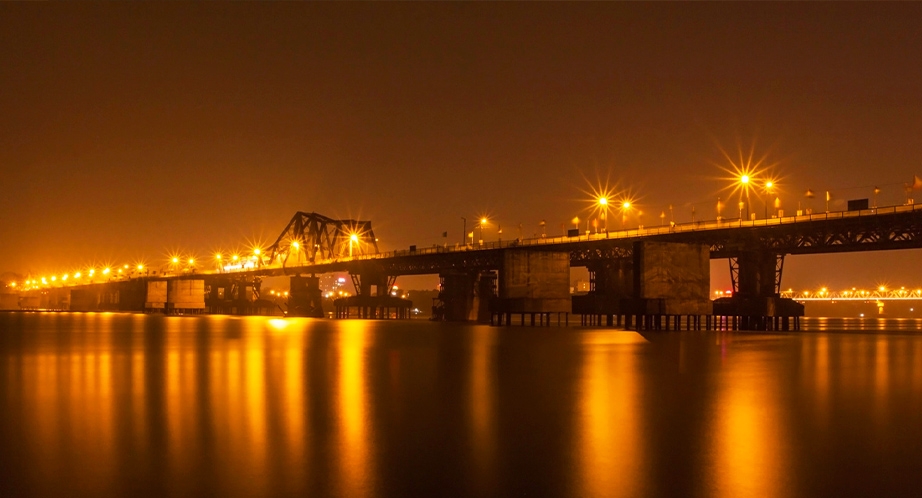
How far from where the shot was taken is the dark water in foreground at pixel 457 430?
1454 centimetres

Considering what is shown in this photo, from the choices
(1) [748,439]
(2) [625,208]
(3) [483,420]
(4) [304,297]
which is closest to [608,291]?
(2) [625,208]

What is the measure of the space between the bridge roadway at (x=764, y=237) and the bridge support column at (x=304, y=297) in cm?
4898

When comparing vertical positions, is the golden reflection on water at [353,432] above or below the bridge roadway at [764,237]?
below

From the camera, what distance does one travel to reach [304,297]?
180375mm

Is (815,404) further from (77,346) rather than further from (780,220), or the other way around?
(780,220)

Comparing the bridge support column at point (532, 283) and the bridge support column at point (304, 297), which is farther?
the bridge support column at point (304, 297)

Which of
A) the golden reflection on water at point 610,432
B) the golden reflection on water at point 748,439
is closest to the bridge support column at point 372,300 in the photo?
the golden reflection on water at point 610,432

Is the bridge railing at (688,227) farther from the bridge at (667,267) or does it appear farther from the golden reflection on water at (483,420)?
the golden reflection on water at (483,420)

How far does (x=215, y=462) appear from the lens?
52.1ft

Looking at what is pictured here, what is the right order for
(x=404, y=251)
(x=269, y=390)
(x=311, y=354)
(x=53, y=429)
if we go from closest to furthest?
(x=53, y=429) → (x=269, y=390) → (x=311, y=354) → (x=404, y=251)

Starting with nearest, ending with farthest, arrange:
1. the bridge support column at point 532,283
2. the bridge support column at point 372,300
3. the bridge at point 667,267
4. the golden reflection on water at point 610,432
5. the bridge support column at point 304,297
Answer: the golden reflection on water at point 610,432 < the bridge at point 667,267 < the bridge support column at point 532,283 < the bridge support column at point 372,300 < the bridge support column at point 304,297

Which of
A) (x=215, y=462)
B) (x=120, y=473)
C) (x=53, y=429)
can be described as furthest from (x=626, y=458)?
(x=53, y=429)

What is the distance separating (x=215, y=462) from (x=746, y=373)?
82.3ft

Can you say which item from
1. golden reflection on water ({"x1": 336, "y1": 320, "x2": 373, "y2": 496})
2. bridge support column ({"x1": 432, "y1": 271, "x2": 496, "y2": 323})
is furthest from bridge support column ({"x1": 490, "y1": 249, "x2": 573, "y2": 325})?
golden reflection on water ({"x1": 336, "y1": 320, "x2": 373, "y2": 496})
